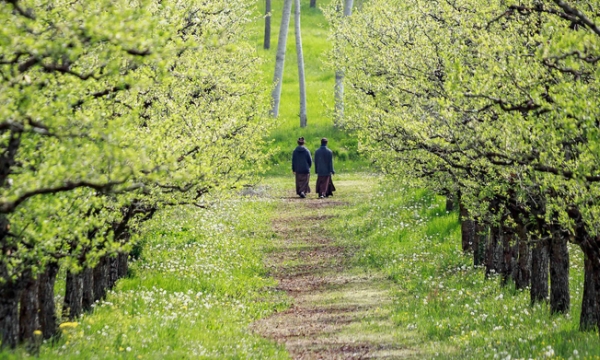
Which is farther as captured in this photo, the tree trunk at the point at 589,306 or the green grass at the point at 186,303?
the tree trunk at the point at 589,306

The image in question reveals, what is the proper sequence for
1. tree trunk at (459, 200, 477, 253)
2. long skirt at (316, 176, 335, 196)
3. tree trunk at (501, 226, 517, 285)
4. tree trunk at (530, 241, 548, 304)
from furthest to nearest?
long skirt at (316, 176, 335, 196), tree trunk at (459, 200, 477, 253), tree trunk at (501, 226, 517, 285), tree trunk at (530, 241, 548, 304)

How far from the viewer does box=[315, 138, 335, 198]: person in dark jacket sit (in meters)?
36.4

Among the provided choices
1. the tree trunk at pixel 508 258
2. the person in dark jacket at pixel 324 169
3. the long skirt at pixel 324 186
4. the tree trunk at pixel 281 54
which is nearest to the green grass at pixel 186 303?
the tree trunk at pixel 508 258

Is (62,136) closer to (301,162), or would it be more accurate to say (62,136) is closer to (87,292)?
(87,292)

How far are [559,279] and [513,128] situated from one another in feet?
14.0

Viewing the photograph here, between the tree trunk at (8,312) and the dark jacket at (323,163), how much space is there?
85.2 feet

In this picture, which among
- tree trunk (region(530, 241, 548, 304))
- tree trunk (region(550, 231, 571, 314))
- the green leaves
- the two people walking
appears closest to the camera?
the green leaves

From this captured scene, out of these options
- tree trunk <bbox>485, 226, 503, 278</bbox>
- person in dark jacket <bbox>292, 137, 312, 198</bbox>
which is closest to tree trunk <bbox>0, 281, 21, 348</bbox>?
tree trunk <bbox>485, 226, 503, 278</bbox>

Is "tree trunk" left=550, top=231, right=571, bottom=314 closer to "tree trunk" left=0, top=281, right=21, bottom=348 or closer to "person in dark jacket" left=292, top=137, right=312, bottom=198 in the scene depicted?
"tree trunk" left=0, top=281, right=21, bottom=348

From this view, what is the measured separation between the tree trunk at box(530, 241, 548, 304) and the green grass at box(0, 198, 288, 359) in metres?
5.29

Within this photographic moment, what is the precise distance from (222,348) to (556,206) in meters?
5.91

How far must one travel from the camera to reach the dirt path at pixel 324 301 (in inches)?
572

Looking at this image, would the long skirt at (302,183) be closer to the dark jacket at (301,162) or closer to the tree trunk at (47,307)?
the dark jacket at (301,162)

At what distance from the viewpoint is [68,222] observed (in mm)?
10141
